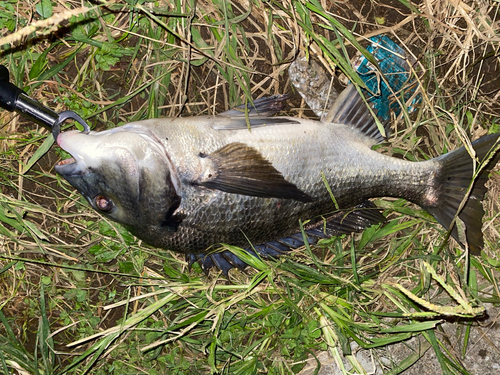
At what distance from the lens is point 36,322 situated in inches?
147

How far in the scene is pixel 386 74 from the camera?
3.31m

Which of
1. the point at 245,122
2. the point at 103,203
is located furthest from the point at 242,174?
the point at 103,203

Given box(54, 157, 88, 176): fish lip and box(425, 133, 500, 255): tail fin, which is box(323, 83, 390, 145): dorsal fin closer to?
box(425, 133, 500, 255): tail fin

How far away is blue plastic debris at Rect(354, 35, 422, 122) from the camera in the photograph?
330cm

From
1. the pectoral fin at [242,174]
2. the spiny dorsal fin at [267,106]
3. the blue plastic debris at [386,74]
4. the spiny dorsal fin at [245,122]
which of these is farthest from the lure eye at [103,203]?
the blue plastic debris at [386,74]

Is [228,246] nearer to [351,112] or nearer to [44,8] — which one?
[351,112]

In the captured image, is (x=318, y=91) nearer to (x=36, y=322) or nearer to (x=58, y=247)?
(x=58, y=247)

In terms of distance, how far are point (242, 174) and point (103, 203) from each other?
0.87m

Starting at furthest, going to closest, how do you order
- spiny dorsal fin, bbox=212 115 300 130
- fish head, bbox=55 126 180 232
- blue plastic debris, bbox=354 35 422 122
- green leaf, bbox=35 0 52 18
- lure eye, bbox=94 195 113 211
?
blue plastic debris, bbox=354 35 422 122, green leaf, bbox=35 0 52 18, spiny dorsal fin, bbox=212 115 300 130, lure eye, bbox=94 195 113 211, fish head, bbox=55 126 180 232

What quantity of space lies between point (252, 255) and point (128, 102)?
58.4 inches

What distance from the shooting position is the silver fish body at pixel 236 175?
105 inches

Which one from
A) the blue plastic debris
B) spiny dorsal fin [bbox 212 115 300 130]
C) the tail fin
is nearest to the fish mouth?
spiny dorsal fin [bbox 212 115 300 130]

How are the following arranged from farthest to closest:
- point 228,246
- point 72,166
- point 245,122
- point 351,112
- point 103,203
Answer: point 351,112, point 228,246, point 245,122, point 103,203, point 72,166

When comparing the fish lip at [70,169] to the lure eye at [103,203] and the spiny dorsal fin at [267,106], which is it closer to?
the lure eye at [103,203]
